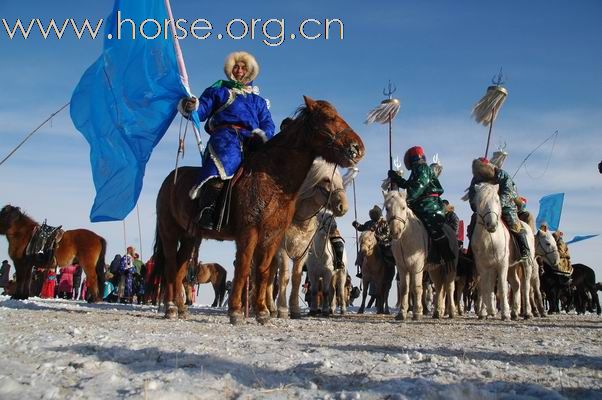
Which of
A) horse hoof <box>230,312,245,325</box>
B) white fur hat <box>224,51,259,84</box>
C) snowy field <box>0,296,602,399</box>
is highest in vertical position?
white fur hat <box>224,51,259,84</box>

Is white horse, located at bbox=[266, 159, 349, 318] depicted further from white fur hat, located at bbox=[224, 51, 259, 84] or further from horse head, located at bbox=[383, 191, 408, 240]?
white fur hat, located at bbox=[224, 51, 259, 84]

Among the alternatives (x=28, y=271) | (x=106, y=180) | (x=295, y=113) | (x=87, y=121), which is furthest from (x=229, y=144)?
(x=28, y=271)

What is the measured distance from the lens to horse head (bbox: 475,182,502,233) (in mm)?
9625

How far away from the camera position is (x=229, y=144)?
22.9 ft

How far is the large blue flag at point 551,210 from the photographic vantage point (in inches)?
957

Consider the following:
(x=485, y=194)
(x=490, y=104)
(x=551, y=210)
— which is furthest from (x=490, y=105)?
(x=551, y=210)

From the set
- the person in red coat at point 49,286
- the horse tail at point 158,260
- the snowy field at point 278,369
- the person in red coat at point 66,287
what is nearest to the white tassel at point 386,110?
the horse tail at point 158,260

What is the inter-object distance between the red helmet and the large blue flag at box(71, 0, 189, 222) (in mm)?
4752

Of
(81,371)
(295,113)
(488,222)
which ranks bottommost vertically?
(81,371)

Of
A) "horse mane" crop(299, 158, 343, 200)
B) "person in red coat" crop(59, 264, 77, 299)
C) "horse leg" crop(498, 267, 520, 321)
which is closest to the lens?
"horse mane" crop(299, 158, 343, 200)

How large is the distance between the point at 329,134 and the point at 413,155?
445cm

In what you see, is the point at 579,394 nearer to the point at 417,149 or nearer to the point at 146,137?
the point at 146,137

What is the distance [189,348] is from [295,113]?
13.2 ft

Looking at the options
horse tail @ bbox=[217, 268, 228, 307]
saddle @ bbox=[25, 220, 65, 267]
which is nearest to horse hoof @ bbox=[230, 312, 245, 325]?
saddle @ bbox=[25, 220, 65, 267]
